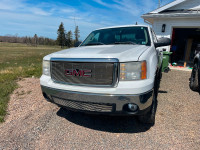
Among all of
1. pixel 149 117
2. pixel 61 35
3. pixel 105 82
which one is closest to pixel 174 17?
pixel 149 117

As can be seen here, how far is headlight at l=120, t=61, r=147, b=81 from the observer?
6.49 ft

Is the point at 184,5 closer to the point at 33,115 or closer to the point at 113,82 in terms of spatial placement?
the point at 113,82

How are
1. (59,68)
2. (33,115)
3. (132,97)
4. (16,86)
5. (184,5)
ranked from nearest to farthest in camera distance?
(132,97) < (59,68) < (33,115) < (16,86) < (184,5)

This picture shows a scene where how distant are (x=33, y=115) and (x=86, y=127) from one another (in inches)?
49.2

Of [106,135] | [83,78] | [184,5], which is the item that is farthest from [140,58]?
[184,5]

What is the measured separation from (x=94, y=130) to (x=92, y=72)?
1.10 metres

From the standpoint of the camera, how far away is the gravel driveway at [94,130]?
2166 mm

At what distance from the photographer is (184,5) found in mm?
8953

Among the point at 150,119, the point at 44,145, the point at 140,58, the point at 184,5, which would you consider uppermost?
the point at 184,5

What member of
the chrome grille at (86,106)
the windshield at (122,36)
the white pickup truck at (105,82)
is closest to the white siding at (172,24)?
the windshield at (122,36)

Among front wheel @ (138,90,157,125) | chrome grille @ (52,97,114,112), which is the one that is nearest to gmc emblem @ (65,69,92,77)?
chrome grille @ (52,97,114,112)

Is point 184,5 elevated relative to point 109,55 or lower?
elevated

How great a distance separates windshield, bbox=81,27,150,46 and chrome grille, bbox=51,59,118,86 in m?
1.23

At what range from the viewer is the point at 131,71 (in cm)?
Answer: 199
